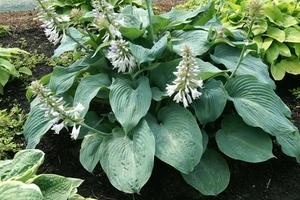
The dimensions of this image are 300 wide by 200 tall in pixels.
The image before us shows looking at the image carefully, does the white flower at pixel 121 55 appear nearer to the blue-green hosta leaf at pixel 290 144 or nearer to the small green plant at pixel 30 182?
the small green plant at pixel 30 182

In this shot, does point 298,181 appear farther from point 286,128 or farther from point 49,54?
point 49,54

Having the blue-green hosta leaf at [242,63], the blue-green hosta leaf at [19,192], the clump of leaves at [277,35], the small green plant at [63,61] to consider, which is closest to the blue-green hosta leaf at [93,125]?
the blue-green hosta leaf at [242,63]

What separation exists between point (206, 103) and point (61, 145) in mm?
1265

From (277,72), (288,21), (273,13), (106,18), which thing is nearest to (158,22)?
(106,18)

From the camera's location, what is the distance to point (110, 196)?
2.76 metres

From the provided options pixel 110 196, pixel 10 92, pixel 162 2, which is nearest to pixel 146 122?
pixel 110 196

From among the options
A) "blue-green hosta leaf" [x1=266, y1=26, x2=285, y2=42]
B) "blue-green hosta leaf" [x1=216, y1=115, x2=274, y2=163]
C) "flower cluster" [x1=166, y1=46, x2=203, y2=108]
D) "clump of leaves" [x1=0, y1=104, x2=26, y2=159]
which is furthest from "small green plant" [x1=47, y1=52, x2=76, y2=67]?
"flower cluster" [x1=166, y1=46, x2=203, y2=108]

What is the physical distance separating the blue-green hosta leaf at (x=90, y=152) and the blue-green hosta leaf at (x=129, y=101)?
310mm

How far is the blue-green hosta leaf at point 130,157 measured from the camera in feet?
7.93

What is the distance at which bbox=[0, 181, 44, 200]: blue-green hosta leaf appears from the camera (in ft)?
5.32

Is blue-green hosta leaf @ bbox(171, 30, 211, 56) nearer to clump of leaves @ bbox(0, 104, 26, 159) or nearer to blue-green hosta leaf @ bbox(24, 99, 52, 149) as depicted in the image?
blue-green hosta leaf @ bbox(24, 99, 52, 149)

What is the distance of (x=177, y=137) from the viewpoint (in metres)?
2.55

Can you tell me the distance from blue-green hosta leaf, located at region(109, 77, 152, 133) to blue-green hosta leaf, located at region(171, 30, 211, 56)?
0.41 metres

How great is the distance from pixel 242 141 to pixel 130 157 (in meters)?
0.78
